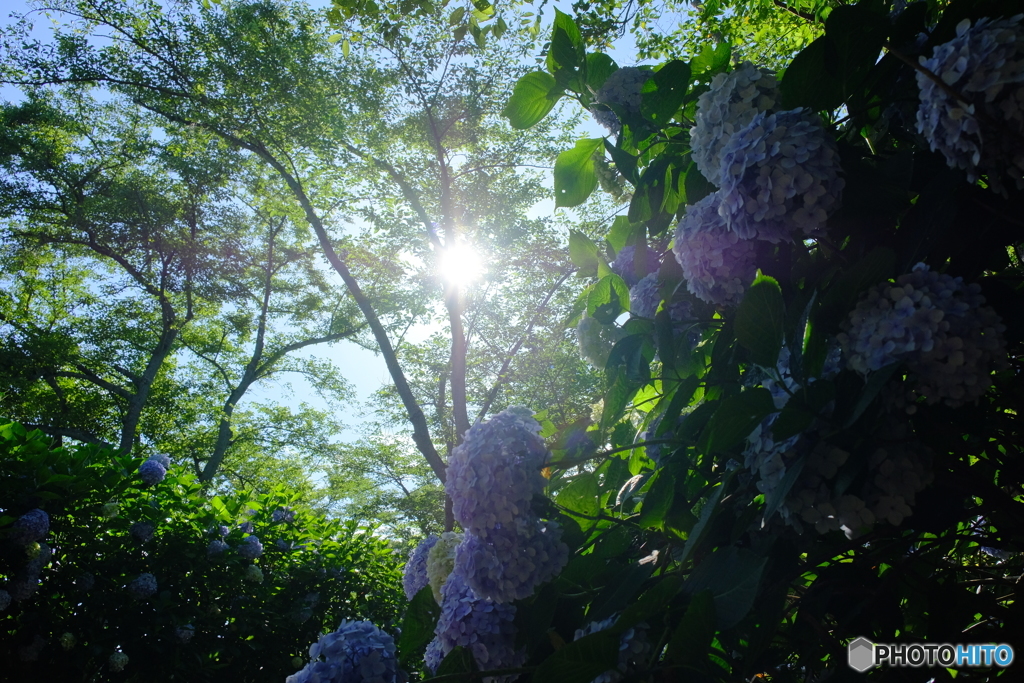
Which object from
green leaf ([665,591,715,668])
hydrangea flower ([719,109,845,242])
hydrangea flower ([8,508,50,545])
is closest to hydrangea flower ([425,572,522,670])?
green leaf ([665,591,715,668])

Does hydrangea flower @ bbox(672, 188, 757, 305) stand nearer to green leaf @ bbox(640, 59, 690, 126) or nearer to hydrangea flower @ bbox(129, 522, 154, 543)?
green leaf @ bbox(640, 59, 690, 126)

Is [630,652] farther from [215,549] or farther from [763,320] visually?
[215,549]

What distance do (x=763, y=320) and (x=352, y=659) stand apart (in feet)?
3.20

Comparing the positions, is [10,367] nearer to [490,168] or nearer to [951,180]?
[490,168]

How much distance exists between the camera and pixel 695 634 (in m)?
0.80

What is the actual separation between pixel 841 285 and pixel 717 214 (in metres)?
0.21

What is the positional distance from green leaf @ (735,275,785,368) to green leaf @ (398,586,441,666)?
38.9 inches

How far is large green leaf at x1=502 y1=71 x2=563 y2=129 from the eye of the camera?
131 cm

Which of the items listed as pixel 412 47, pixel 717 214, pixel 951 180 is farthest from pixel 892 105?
pixel 412 47

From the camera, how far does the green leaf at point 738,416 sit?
0.81m

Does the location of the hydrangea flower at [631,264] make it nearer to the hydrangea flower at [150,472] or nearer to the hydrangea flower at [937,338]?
the hydrangea flower at [937,338]

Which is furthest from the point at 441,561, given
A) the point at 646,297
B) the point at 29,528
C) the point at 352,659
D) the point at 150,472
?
the point at 150,472

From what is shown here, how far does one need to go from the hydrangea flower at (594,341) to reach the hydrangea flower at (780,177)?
535 mm

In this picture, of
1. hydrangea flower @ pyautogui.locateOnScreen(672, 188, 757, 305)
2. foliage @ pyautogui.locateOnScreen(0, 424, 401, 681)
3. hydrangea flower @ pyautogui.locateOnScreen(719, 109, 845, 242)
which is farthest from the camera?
foliage @ pyautogui.locateOnScreen(0, 424, 401, 681)
